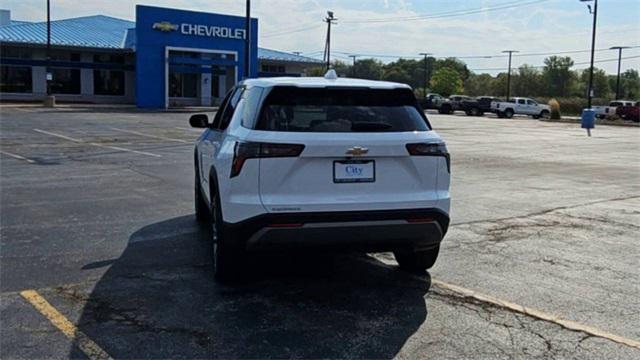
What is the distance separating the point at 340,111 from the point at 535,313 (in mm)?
2182

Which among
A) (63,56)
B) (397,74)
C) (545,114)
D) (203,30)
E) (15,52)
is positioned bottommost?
(545,114)

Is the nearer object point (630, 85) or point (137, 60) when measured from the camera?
point (137, 60)

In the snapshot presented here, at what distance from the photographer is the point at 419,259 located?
6148 millimetres

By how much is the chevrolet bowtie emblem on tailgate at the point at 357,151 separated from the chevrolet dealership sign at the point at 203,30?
4717 cm

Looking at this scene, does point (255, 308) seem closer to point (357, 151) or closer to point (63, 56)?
point (357, 151)

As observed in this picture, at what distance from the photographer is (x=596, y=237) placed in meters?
8.01

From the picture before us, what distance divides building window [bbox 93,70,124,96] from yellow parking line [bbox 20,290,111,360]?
5219 cm

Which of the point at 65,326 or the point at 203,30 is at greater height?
the point at 203,30

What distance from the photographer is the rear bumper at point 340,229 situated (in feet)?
16.5

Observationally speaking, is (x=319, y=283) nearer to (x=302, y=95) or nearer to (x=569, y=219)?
(x=302, y=95)

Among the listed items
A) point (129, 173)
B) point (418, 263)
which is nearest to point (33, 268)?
point (418, 263)

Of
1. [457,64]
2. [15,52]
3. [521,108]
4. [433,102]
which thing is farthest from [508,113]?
[457,64]

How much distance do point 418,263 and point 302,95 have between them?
198cm

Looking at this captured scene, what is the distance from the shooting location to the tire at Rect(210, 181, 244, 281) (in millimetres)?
5324
